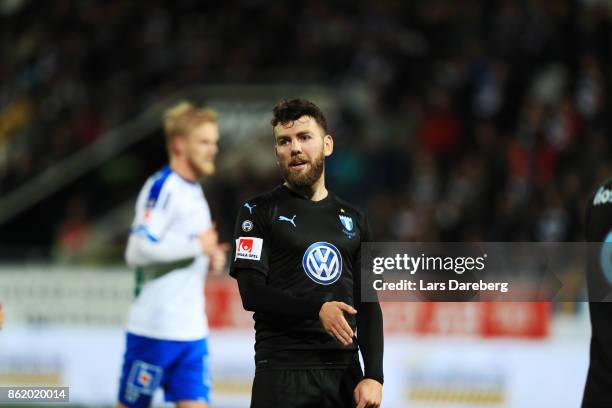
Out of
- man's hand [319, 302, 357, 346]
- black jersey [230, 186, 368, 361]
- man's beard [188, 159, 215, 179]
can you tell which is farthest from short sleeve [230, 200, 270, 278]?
man's beard [188, 159, 215, 179]

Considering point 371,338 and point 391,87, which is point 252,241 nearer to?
point 371,338

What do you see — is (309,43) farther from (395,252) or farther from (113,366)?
(395,252)

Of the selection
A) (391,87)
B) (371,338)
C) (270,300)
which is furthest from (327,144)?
(391,87)

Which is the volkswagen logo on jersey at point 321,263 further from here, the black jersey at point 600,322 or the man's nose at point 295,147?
the black jersey at point 600,322

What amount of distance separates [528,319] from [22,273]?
15.9ft

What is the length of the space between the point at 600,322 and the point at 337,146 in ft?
32.4

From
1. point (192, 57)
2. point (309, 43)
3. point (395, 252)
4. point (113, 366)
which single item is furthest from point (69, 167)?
point (395, 252)

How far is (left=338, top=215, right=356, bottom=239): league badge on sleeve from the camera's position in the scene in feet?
14.6

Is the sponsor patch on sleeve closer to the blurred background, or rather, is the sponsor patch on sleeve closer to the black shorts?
the black shorts

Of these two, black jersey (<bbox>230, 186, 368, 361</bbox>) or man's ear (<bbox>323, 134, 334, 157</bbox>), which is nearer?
black jersey (<bbox>230, 186, 368, 361</bbox>)

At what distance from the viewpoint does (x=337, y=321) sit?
407 centimetres

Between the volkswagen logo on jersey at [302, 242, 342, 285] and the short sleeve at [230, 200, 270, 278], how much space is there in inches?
6.8

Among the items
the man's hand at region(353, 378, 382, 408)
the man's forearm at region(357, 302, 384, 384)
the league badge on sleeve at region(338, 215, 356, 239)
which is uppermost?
the league badge on sleeve at region(338, 215, 356, 239)

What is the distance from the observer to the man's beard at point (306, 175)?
4.39m
